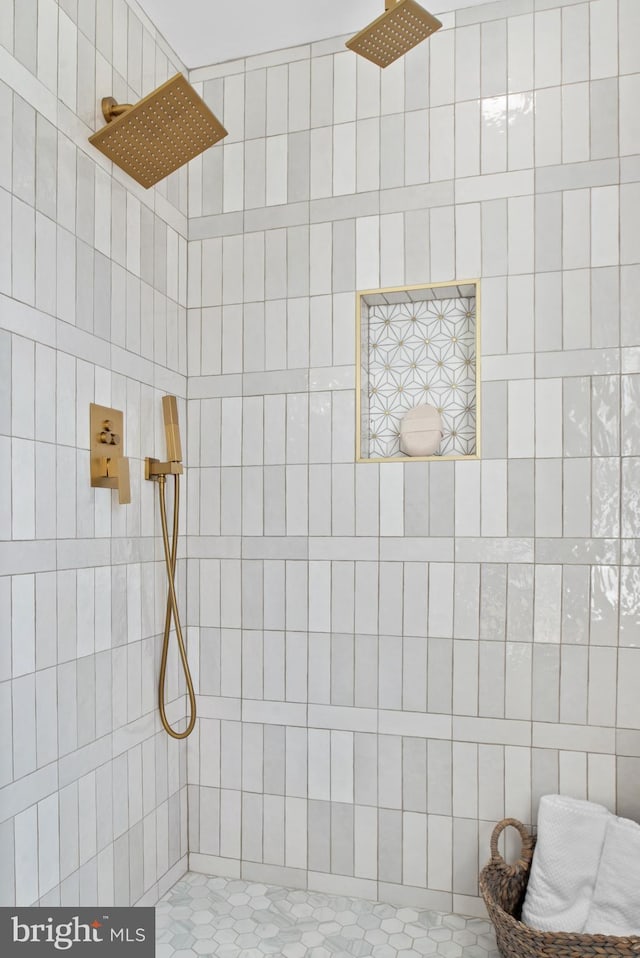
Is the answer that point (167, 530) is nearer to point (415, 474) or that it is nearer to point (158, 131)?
point (415, 474)

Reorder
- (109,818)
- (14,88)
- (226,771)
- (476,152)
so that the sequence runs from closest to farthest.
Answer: (14,88) < (109,818) < (476,152) < (226,771)

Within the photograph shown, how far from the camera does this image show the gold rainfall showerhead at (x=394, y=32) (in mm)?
1824

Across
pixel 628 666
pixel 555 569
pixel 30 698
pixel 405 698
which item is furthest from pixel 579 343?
pixel 30 698

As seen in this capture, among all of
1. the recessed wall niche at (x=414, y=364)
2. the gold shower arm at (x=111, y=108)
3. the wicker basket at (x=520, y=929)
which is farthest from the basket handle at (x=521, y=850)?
the gold shower arm at (x=111, y=108)

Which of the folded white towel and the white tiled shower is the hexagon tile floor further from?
the folded white towel

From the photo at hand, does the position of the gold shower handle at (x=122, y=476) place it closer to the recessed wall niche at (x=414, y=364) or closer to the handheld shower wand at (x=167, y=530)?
the handheld shower wand at (x=167, y=530)

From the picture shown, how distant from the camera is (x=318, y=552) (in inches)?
92.3

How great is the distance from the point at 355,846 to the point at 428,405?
1396mm

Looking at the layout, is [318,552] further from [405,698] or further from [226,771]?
[226,771]

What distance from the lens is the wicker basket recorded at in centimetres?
168

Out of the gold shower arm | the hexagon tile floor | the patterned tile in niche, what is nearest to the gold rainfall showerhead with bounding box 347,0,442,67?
the gold shower arm

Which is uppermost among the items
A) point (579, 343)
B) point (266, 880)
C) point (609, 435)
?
point (579, 343)

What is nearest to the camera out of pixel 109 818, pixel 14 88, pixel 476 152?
pixel 14 88

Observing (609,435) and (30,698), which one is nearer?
(30,698)
